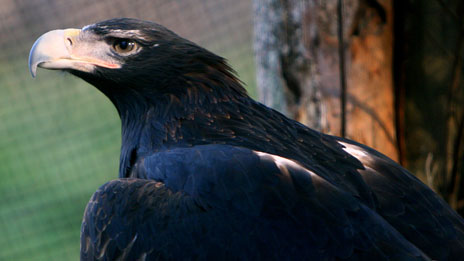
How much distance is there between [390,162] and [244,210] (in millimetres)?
711

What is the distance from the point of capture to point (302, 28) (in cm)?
302

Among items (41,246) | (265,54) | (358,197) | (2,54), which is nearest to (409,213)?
(358,197)

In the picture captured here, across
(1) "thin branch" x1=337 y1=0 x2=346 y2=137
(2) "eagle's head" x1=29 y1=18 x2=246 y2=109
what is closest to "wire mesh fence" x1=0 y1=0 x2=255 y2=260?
(1) "thin branch" x1=337 y1=0 x2=346 y2=137

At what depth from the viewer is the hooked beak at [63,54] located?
8.07ft

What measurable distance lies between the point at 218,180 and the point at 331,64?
1.12 meters

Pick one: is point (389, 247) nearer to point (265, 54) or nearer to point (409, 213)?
point (409, 213)

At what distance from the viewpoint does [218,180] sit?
2.10 m

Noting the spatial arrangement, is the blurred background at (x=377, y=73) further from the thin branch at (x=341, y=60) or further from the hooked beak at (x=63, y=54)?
the hooked beak at (x=63, y=54)

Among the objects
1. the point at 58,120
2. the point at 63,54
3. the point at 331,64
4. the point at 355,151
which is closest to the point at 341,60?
the point at 331,64

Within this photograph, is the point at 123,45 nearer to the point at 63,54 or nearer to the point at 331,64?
the point at 63,54

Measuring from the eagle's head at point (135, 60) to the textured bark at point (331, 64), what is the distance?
20.2 inches

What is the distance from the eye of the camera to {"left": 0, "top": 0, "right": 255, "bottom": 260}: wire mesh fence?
6258 mm

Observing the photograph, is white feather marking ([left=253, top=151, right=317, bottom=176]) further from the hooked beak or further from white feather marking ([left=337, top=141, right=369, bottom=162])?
the hooked beak

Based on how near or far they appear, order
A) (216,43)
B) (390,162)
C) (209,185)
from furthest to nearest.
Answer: (216,43) → (390,162) → (209,185)
